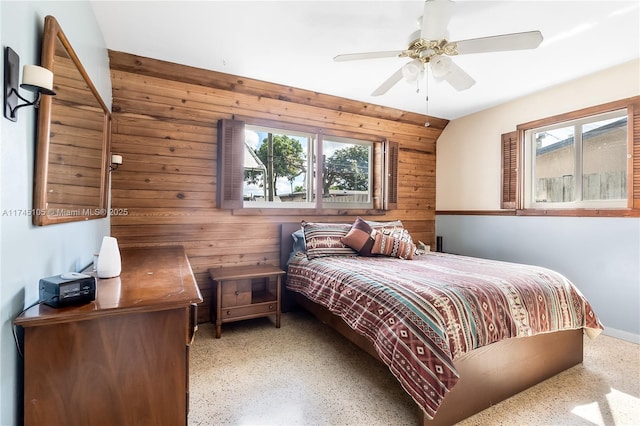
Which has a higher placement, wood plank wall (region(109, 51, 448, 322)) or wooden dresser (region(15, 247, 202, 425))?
wood plank wall (region(109, 51, 448, 322))

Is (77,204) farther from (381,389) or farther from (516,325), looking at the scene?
(516,325)

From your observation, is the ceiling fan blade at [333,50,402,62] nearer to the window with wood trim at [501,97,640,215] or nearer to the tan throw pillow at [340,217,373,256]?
the tan throw pillow at [340,217,373,256]

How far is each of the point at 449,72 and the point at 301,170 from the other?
2.02 metres

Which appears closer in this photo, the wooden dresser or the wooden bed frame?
the wooden dresser

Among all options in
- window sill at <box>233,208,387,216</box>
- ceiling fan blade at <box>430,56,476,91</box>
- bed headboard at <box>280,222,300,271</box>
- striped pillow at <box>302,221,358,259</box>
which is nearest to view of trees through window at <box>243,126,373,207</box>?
window sill at <box>233,208,387,216</box>

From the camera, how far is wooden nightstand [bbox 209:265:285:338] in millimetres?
2766

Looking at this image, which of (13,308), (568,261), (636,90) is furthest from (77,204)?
(636,90)

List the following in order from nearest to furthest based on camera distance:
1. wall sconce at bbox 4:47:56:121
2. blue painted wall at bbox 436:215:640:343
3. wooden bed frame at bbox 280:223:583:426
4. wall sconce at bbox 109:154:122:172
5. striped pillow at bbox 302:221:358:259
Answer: wall sconce at bbox 4:47:56:121 < wooden bed frame at bbox 280:223:583:426 < wall sconce at bbox 109:154:122:172 < blue painted wall at bbox 436:215:640:343 < striped pillow at bbox 302:221:358:259

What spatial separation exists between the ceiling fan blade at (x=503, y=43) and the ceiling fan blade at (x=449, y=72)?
4.1 inches

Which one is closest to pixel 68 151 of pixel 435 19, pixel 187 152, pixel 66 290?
pixel 66 290

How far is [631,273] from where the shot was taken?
2.71 metres

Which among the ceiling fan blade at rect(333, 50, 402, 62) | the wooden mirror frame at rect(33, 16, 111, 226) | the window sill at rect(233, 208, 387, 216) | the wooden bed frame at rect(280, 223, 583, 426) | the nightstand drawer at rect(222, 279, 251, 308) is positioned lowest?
the wooden bed frame at rect(280, 223, 583, 426)

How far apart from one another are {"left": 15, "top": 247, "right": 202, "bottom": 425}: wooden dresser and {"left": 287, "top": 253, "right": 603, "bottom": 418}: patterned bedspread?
1.07m

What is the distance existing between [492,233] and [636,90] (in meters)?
1.92
